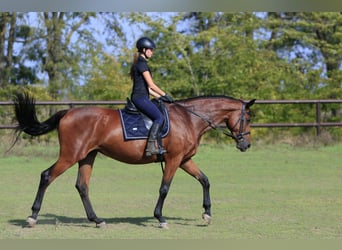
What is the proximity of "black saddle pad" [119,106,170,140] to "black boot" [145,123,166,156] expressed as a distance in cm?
10

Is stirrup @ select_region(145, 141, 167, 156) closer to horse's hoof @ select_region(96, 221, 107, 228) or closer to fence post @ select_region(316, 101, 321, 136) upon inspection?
horse's hoof @ select_region(96, 221, 107, 228)

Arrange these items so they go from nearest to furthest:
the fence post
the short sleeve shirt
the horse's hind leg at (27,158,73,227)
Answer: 1. the short sleeve shirt
2. the horse's hind leg at (27,158,73,227)
3. the fence post

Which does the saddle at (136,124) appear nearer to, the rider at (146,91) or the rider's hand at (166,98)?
the rider at (146,91)

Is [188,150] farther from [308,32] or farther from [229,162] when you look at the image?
Answer: [308,32]

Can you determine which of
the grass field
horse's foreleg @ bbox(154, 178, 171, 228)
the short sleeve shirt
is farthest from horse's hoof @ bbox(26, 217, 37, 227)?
the short sleeve shirt

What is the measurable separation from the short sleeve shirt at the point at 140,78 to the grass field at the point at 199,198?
1727mm

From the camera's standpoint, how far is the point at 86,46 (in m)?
27.0

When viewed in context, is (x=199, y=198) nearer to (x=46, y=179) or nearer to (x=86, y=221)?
(x=86, y=221)

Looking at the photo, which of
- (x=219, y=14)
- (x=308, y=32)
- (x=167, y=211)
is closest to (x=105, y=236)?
(x=167, y=211)

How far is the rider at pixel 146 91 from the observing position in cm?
877

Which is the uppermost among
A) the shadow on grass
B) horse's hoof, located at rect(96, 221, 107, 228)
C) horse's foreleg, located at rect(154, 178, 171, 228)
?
horse's foreleg, located at rect(154, 178, 171, 228)

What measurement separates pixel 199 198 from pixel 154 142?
3.15 meters

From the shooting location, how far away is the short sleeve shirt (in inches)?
344

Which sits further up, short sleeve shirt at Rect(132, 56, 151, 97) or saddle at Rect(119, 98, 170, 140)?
short sleeve shirt at Rect(132, 56, 151, 97)
